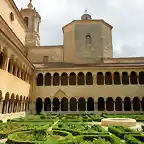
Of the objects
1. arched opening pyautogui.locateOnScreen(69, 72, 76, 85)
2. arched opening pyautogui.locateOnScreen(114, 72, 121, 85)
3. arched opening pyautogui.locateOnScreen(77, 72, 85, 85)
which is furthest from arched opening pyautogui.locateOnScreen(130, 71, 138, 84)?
arched opening pyautogui.locateOnScreen(69, 72, 76, 85)

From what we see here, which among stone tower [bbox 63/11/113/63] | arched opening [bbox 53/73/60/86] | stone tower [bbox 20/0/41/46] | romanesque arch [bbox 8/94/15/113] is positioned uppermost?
stone tower [bbox 20/0/41/46]

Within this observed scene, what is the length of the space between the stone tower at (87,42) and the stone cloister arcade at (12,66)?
30.5 feet

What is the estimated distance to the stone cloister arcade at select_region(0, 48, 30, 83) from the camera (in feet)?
54.7

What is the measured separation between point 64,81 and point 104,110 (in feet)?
21.2

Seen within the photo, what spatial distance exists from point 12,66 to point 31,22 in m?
19.7

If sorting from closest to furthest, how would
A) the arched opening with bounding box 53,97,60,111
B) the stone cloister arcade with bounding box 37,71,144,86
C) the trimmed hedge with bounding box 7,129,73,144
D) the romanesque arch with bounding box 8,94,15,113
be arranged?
1. the trimmed hedge with bounding box 7,129,73,144
2. the romanesque arch with bounding box 8,94,15,113
3. the stone cloister arcade with bounding box 37,71,144,86
4. the arched opening with bounding box 53,97,60,111

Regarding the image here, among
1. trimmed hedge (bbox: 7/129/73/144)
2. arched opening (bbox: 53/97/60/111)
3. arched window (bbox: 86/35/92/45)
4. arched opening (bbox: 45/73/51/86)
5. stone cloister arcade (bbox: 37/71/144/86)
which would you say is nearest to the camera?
trimmed hedge (bbox: 7/129/73/144)

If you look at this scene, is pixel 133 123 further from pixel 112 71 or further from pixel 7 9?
pixel 7 9

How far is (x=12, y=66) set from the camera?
18625mm

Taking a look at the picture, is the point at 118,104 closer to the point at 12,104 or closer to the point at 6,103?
the point at 12,104

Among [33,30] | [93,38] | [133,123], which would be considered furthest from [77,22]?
[133,123]

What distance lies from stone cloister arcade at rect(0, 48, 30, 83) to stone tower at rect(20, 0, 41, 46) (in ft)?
44.4

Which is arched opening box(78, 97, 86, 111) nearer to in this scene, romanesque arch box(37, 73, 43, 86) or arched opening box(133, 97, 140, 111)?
romanesque arch box(37, 73, 43, 86)

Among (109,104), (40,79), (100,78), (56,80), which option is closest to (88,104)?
(109,104)
